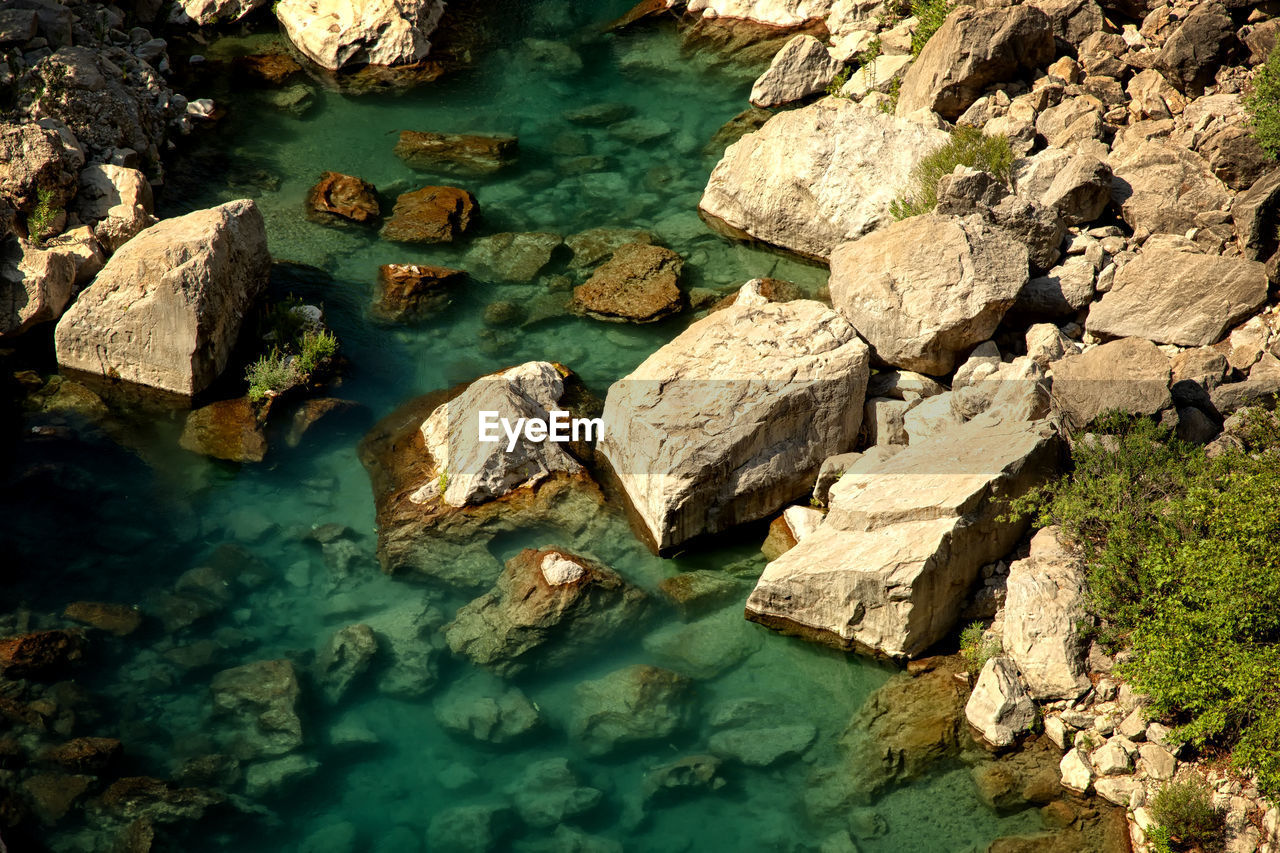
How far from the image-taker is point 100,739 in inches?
399

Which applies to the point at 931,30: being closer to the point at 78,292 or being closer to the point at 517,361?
the point at 517,361

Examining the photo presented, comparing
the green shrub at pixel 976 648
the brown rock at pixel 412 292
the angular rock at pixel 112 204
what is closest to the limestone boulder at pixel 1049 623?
the green shrub at pixel 976 648

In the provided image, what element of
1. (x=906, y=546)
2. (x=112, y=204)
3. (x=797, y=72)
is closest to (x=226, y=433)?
(x=112, y=204)

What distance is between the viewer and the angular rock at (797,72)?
61.1 feet

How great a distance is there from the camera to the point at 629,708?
423 inches

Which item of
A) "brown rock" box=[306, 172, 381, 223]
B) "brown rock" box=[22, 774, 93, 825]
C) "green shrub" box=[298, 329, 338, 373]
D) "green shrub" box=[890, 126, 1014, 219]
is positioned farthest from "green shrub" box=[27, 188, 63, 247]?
"green shrub" box=[890, 126, 1014, 219]

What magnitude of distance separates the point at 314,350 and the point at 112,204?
4256mm

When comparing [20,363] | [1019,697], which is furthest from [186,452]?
[1019,697]

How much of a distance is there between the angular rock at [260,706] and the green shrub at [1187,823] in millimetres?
8056

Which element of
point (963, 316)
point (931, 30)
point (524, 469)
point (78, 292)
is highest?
point (931, 30)

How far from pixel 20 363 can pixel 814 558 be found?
35.8 ft

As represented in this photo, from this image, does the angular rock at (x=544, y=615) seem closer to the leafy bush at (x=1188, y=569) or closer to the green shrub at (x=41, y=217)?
the leafy bush at (x=1188, y=569)

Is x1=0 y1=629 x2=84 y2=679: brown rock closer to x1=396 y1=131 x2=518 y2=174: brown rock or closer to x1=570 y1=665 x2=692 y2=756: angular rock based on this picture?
x1=570 y1=665 x2=692 y2=756: angular rock

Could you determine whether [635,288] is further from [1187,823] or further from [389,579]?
[1187,823]
